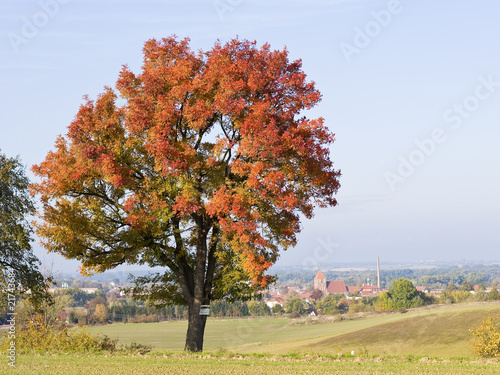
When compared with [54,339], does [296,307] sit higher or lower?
lower

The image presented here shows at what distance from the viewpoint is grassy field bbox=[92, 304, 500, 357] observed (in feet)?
144

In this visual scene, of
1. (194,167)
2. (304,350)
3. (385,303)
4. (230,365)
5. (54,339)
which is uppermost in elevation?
(194,167)

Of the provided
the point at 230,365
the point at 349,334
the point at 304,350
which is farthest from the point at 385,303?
the point at 230,365

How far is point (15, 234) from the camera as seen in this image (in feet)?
69.1

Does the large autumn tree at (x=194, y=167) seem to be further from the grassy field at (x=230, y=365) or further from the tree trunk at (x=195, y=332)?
the grassy field at (x=230, y=365)

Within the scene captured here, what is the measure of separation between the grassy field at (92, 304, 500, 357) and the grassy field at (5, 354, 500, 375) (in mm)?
13752

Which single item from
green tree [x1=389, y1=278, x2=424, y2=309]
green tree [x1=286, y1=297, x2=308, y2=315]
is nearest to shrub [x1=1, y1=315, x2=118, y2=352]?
green tree [x1=286, y1=297, x2=308, y2=315]

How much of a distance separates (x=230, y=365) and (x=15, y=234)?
36.3ft

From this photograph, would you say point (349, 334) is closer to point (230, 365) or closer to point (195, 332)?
point (195, 332)

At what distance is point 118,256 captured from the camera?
65.4 feet

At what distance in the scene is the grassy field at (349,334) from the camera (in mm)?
43812

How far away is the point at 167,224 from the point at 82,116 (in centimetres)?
495

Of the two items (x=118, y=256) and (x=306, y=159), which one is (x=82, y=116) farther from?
(x=306, y=159)

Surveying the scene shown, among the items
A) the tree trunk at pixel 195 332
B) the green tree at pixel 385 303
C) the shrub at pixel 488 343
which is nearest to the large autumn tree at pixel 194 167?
the tree trunk at pixel 195 332
